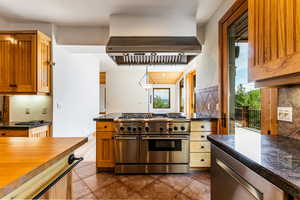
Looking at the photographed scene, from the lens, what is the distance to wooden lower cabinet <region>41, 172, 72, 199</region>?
1.08 meters

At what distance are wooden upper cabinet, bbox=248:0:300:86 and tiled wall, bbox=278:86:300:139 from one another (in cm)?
25

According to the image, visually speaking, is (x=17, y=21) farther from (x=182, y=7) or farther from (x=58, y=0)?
(x=182, y=7)

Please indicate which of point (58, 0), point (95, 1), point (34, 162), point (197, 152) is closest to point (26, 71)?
point (58, 0)

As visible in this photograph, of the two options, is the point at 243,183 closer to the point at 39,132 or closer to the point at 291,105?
the point at 291,105

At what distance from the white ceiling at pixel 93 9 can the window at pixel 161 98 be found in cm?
625

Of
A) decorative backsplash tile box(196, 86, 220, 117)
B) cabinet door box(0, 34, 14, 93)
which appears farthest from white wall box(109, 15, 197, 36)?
cabinet door box(0, 34, 14, 93)

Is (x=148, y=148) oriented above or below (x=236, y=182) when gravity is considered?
below

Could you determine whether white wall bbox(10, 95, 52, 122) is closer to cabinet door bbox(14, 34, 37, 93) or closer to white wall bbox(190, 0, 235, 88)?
cabinet door bbox(14, 34, 37, 93)

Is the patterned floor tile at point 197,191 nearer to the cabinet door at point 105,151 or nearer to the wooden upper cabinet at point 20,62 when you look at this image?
the cabinet door at point 105,151

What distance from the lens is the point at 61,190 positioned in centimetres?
125

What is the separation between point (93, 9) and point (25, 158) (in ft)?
8.35

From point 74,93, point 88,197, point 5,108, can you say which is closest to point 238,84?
point 88,197

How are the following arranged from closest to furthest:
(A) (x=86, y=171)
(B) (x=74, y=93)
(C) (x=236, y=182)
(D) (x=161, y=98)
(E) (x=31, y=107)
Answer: (C) (x=236, y=182) < (A) (x=86, y=171) < (E) (x=31, y=107) < (B) (x=74, y=93) < (D) (x=161, y=98)

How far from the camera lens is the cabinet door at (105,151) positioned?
301 centimetres
